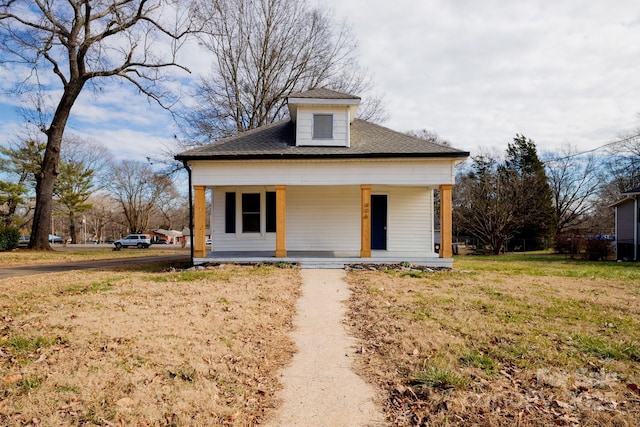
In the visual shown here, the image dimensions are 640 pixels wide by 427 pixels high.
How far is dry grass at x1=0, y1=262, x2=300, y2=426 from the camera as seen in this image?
137 inches

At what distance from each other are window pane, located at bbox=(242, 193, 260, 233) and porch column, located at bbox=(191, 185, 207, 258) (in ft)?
7.59

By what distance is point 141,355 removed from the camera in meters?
4.62

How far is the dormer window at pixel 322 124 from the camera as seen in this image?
1399 cm

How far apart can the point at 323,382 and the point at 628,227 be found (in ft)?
82.6

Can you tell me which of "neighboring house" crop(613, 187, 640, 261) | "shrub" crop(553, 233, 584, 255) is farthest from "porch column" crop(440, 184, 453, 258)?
"neighboring house" crop(613, 187, 640, 261)

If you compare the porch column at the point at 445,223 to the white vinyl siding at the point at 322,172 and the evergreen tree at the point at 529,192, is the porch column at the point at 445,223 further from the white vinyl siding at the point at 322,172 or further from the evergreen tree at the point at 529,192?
the evergreen tree at the point at 529,192

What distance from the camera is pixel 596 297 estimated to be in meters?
8.56

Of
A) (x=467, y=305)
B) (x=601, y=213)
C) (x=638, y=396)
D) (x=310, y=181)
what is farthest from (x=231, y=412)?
(x=601, y=213)

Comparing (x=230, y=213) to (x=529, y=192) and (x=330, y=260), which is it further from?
(x=529, y=192)

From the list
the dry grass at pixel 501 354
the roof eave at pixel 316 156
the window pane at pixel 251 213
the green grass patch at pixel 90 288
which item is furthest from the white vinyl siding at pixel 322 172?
the dry grass at pixel 501 354

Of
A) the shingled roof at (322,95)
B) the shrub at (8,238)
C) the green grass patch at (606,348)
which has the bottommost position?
the green grass patch at (606,348)

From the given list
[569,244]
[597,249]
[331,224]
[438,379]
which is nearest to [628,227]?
[569,244]

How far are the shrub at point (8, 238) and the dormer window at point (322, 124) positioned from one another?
19.6 meters

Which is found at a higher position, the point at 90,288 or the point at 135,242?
the point at 90,288
